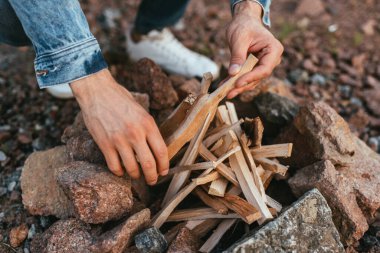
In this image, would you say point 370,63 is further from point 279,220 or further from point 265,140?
point 279,220

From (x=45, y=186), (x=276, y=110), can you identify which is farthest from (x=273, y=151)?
(x=45, y=186)

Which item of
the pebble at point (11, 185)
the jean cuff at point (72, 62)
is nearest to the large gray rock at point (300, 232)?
the jean cuff at point (72, 62)

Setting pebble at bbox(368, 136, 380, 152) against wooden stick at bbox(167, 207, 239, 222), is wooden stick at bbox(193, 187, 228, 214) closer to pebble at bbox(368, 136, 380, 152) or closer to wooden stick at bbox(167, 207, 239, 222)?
wooden stick at bbox(167, 207, 239, 222)

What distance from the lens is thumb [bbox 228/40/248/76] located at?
6.46 feet

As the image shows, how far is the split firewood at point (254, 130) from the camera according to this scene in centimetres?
197

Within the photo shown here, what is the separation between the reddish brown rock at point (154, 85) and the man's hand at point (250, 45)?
535mm

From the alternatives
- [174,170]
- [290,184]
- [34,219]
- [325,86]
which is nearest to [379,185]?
[290,184]

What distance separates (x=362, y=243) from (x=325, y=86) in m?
1.70

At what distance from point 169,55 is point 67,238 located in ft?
6.26

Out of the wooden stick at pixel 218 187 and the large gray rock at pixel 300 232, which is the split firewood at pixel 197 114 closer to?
the wooden stick at pixel 218 187

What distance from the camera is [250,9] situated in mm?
2250

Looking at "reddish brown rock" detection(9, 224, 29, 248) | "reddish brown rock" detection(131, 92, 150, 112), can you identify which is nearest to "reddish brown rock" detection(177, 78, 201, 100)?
"reddish brown rock" detection(131, 92, 150, 112)

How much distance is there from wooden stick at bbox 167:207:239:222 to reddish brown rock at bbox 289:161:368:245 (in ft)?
1.38

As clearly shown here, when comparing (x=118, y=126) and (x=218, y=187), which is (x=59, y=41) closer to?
(x=118, y=126)
